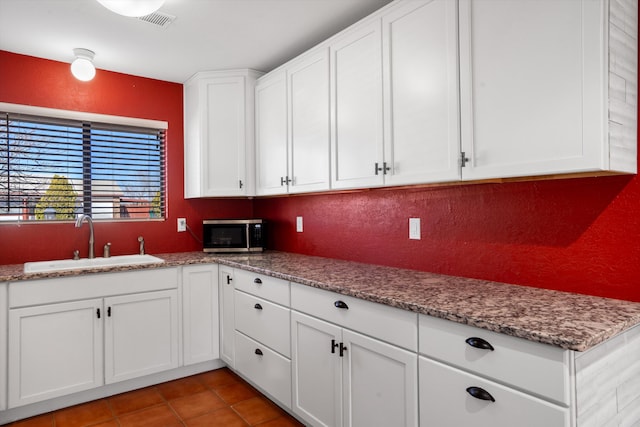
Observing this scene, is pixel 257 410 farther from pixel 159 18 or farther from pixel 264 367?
pixel 159 18

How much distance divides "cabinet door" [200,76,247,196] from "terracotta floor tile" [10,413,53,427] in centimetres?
172

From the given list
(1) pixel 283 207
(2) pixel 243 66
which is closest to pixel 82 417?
(1) pixel 283 207

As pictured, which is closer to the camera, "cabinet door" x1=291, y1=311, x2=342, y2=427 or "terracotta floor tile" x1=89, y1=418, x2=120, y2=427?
"cabinet door" x1=291, y1=311, x2=342, y2=427

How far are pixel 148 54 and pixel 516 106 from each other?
7.91 ft

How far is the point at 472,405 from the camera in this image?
52.0 inches

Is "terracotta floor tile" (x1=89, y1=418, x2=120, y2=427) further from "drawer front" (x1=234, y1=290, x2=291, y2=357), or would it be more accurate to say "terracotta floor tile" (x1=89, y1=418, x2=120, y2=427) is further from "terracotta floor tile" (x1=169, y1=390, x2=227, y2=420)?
"drawer front" (x1=234, y1=290, x2=291, y2=357)

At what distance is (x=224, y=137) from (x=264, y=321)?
58.8 inches

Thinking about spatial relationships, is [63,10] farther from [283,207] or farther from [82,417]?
[82,417]

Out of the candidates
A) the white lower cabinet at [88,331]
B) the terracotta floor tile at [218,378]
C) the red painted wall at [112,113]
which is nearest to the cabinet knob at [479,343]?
the terracotta floor tile at [218,378]

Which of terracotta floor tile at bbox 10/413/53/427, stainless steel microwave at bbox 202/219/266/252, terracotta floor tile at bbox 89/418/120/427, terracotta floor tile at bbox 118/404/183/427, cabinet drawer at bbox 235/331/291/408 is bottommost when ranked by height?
terracotta floor tile at bbox 10/413/53/427

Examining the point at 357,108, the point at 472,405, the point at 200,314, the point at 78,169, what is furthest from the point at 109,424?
the point at 357,108

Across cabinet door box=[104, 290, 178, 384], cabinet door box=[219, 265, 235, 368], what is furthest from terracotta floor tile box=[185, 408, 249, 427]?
cabinet door box=[104, 290, 178, 384]

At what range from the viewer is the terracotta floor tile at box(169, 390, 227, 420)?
7.87 ft

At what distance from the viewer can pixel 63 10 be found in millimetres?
2184
